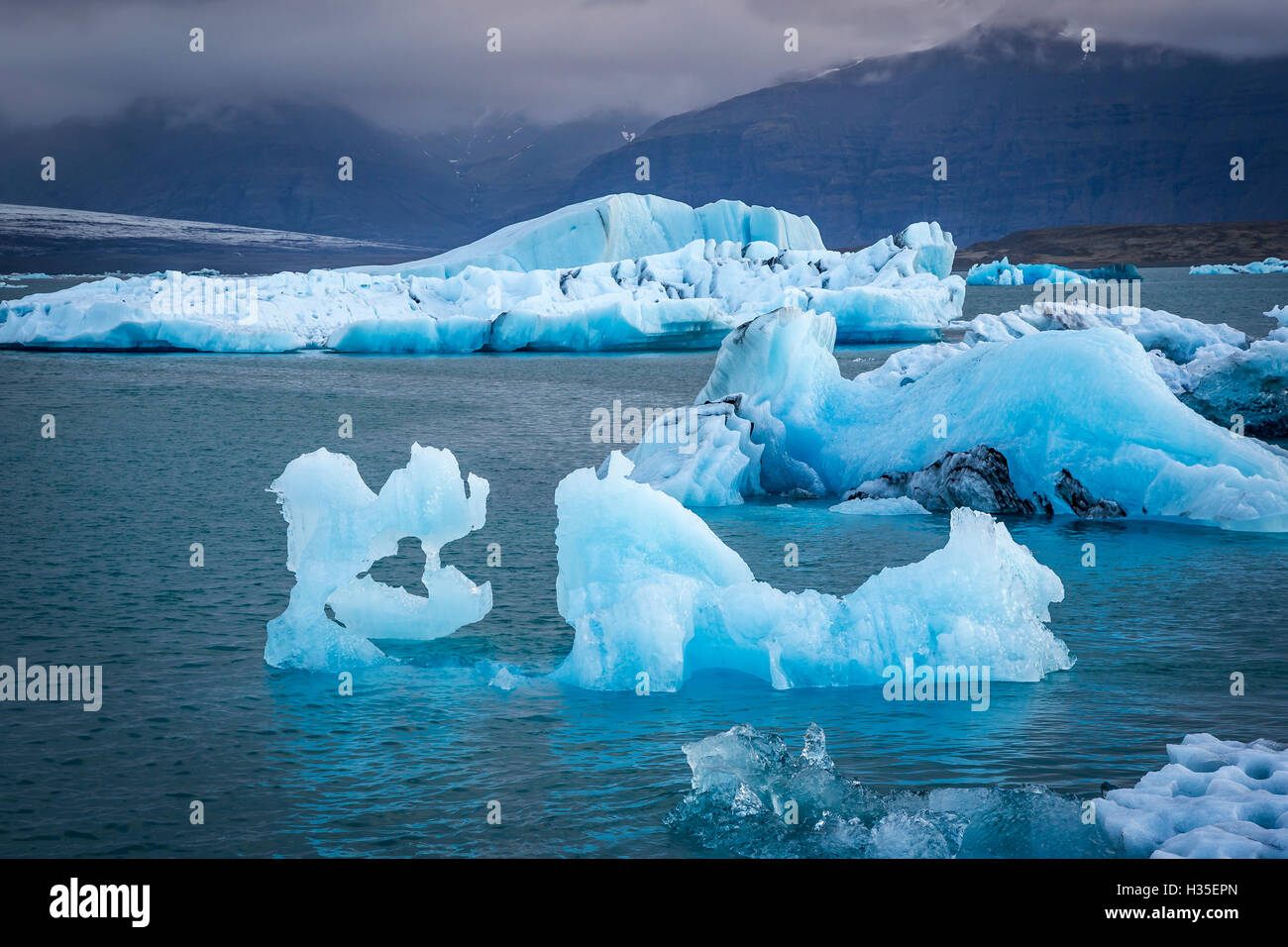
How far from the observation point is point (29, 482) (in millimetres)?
15453

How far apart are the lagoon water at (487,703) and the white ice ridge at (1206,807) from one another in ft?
0.92

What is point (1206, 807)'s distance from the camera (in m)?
5.00

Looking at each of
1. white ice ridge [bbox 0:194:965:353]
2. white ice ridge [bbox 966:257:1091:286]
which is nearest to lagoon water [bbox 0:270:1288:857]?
white ice ridge [bbox 0:194:965:353]

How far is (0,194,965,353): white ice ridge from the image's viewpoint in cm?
3597

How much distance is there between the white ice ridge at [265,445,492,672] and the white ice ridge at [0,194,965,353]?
2737 cm

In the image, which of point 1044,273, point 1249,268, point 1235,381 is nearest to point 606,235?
point 1235,381

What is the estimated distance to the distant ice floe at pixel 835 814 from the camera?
5.03 m
